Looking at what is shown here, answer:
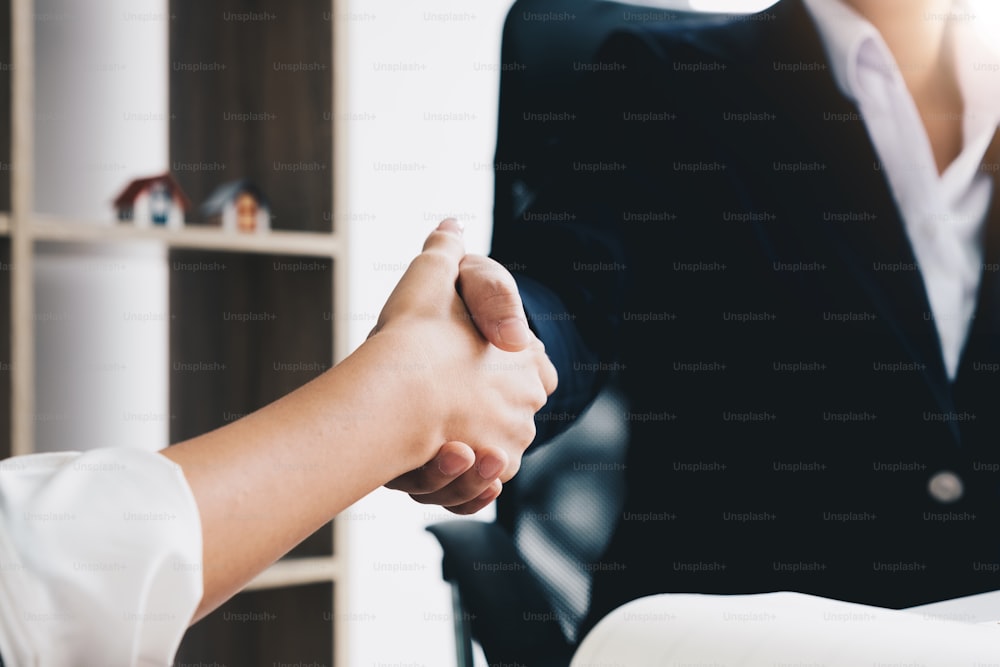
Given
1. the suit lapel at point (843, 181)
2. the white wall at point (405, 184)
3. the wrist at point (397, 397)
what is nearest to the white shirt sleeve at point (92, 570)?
the wrist at point (397, 397)

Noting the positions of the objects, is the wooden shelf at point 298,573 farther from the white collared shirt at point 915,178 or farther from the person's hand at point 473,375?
the white collared shirt at point 915,178

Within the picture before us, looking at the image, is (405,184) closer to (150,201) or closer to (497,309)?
(150,201)

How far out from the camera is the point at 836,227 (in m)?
1.13

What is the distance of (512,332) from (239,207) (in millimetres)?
911

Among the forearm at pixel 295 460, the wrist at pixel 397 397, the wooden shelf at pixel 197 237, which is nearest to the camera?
the forearm at pixel 295 460

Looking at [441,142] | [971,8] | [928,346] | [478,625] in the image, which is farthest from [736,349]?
[441,142]

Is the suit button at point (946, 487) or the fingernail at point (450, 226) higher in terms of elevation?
the fingernail at point (450, 226)

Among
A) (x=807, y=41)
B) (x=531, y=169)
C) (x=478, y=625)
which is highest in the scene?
(x=807, y=41)

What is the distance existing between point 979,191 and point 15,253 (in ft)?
4.58

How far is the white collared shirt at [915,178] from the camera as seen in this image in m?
1.21

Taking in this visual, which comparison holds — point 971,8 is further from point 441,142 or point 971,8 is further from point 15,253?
point 15,253

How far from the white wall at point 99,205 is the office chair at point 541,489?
0.77m

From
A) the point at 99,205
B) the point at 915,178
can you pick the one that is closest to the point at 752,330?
the point at 915,178

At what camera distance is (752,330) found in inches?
43.7
